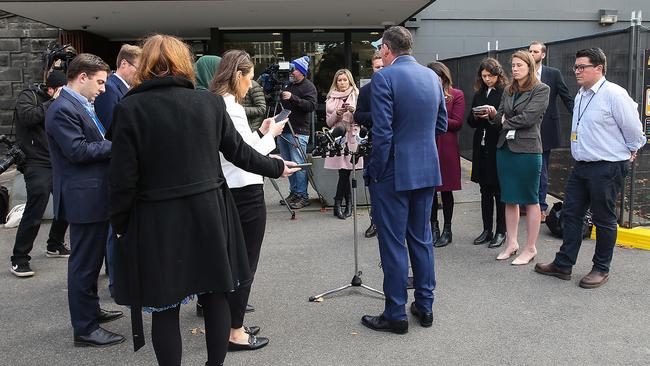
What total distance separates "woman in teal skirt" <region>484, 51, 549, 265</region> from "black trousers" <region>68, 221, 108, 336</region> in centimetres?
341

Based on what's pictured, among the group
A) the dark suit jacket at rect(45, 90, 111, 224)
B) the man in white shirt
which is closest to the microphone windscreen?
the dark suit jacket at rect(45, 90, 111, 224)

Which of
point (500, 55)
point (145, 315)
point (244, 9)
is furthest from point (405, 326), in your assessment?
point (244, 9)

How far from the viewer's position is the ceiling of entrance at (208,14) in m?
9.39

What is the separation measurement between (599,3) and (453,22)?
3.40 meters

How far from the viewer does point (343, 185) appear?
6.96 meters

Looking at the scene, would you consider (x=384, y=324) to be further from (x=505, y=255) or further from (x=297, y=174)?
(x=297, y=174)

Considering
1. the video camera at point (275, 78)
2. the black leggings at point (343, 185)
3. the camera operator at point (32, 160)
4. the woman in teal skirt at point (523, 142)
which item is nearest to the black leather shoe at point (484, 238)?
the woman in teal skirt at point (523, 142)

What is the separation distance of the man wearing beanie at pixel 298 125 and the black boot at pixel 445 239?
2.15m

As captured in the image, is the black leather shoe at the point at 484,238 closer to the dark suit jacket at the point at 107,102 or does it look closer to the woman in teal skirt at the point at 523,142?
the woman in teal skirt at the point at 523,142

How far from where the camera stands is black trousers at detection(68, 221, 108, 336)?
12.1 ft

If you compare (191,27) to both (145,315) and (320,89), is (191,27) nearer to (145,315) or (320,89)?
(320,89)

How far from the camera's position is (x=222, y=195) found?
2.83 m

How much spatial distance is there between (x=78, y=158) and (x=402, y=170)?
203cm

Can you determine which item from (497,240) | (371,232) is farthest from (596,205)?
(371,232)
